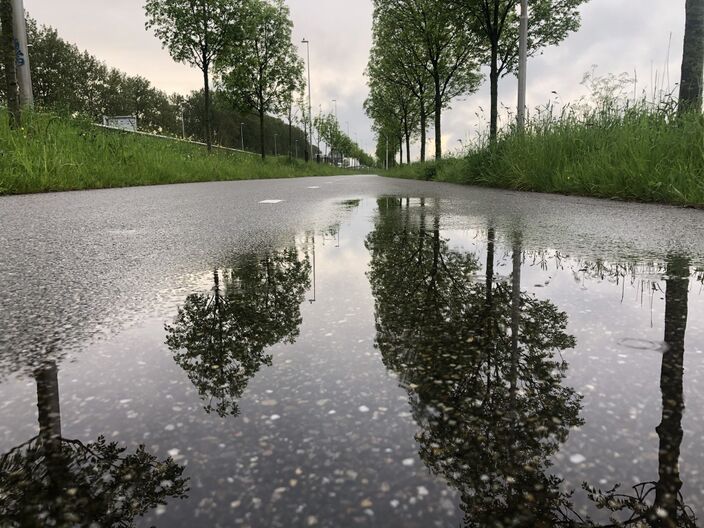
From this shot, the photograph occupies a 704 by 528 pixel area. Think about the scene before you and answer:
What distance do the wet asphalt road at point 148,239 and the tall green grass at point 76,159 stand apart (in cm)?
180

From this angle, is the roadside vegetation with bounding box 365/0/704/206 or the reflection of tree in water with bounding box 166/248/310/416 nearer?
the reflection of tree in water with bounding box 166/248/310/416

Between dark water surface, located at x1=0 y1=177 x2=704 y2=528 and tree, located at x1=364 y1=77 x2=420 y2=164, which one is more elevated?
tree, located at x1=364 y1=77 x2=420 y2=164

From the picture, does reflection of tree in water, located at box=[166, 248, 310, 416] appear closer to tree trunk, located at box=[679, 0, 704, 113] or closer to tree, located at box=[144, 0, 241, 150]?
tree trunk, located at box=[679, 0, 704, 113]

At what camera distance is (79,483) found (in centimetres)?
94

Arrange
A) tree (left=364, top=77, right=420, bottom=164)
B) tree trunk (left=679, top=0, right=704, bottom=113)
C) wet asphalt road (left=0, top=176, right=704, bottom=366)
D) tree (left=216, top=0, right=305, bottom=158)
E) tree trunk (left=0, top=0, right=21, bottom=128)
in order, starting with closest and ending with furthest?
wet asphalt road (left=0, top=176, right=704, bottom=366) < tree trunk (left=679, top=0, right=704, bottom=113) < tree trunk (left=0, top=0, right=21, bottom=128) < tree (left=216, top=0, right=305, bottom=158) < tree (left=364, top=77, right=420, bottom=164)

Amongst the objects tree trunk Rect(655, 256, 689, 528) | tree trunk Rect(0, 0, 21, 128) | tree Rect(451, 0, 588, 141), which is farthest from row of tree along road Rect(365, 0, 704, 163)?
tree trunk Rect(0, 0, 21, 128)

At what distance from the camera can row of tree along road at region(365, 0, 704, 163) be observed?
9.39 m

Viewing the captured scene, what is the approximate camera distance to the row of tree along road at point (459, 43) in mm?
9391

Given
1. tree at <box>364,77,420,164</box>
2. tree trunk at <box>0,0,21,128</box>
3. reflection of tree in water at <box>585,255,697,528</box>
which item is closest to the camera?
reflection of tree in water at <box>585,255,697,528</box>

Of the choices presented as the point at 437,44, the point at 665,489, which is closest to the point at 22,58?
the point at 665,489

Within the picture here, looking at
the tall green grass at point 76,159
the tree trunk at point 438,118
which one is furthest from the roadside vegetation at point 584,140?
the tall green grass at point 76,159

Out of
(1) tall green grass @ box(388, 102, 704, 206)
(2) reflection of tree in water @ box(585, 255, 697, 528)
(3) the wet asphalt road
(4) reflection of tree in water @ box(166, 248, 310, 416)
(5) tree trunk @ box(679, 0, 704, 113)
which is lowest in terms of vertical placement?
(2) reflection of tree in water @ box(585, 255, 697, 528)

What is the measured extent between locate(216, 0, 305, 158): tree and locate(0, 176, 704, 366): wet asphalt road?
88.3 feet

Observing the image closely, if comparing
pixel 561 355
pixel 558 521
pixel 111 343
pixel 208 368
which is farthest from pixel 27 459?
pixel 561 355
